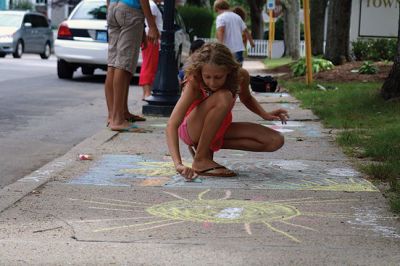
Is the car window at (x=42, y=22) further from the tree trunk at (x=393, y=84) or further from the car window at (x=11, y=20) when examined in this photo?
the tree trunk at (x=393, y=84)

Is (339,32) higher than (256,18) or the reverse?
the reverse

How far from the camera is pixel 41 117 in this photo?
9930 mm

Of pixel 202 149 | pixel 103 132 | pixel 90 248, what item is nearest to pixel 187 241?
pixel 90 248

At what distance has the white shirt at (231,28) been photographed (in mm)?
12281

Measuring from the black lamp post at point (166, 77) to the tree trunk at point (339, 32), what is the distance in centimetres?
803

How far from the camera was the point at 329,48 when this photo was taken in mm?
17172

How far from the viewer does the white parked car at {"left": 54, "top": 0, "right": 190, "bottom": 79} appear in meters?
15.3

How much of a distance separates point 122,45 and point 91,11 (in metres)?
8.33

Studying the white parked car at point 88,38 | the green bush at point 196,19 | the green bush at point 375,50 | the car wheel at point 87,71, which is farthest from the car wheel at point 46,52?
the green bush at point 375,50

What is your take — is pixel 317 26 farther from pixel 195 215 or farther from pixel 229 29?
pixel 195 215

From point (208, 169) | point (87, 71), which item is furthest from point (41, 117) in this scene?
point (87, 71)

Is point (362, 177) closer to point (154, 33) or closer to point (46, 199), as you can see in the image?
point (46, 199)

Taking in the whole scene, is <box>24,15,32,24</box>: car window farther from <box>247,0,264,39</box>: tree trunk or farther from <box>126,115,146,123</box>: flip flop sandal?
<box>126,115,146,123</box>: flip flop sandal

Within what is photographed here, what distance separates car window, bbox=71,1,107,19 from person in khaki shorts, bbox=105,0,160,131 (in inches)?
305
